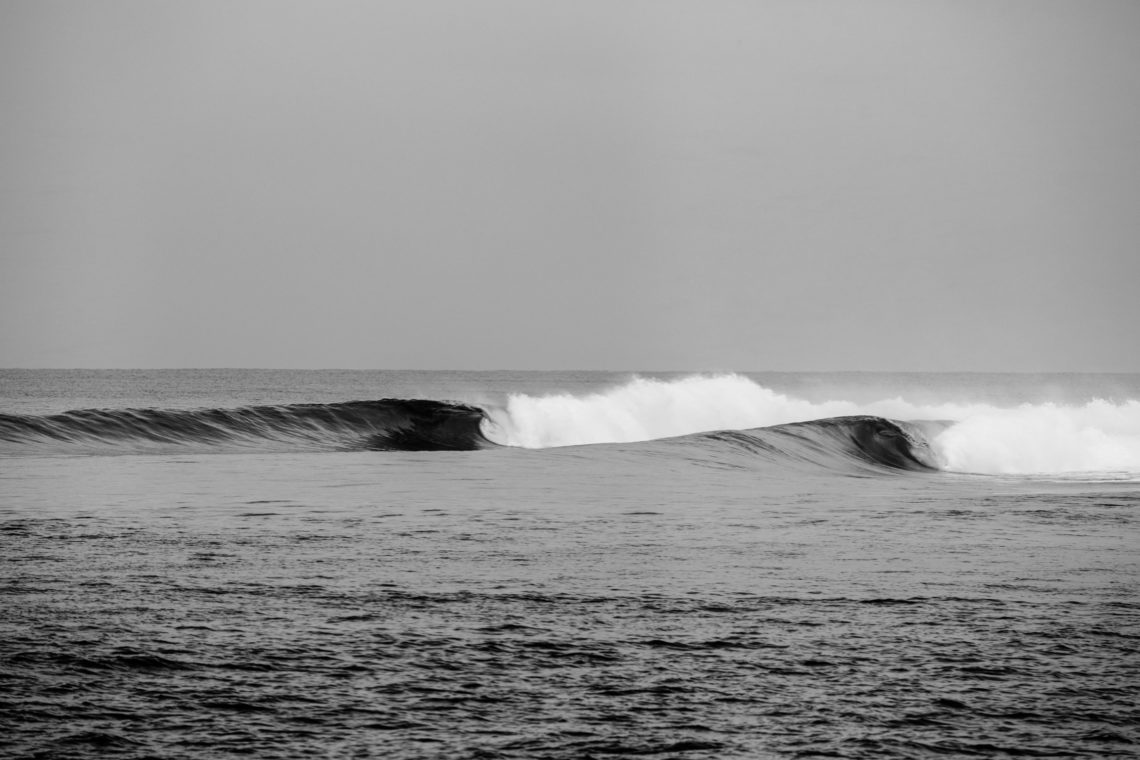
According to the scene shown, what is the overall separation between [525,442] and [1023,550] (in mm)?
26505

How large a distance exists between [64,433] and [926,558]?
80.2ft

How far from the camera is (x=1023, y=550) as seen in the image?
39.9 feet

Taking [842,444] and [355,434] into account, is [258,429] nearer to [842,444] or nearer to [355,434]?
[355,434]

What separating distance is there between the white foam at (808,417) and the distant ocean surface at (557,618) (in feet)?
44.0

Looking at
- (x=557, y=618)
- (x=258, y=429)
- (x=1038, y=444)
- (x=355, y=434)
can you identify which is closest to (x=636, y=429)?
(x=355, y=434)

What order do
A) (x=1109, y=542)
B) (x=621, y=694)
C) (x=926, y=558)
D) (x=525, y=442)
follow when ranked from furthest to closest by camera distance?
(x=525, y=442) < (x=1109, y=542) < (x=926, y=558) < (x=621, y=694)

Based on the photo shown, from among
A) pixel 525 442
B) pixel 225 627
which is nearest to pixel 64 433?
pixel 525 442

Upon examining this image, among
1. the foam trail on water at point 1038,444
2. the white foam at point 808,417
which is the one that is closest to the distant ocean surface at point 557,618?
A: the foam trail on water at point 1038,444

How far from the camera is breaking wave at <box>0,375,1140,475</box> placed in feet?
99.5

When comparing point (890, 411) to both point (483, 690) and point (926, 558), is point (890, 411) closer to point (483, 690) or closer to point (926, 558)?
point (926, 558)

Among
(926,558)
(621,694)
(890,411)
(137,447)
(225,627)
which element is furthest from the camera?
(890,411)

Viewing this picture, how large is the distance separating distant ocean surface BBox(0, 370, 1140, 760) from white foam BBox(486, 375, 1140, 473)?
1341 cm

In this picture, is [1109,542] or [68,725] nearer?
[68,725]

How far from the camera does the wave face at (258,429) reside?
96.1 ft
